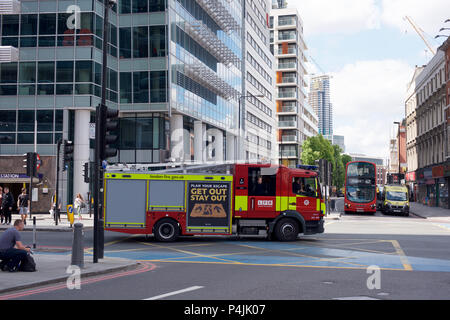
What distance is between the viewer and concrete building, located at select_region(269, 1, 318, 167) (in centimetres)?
9850

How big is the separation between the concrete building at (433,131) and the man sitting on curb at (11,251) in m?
43.9

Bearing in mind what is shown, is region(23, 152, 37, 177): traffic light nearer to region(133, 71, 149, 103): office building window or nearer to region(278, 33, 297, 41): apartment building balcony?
region(133, 71, 149, 103): office building window

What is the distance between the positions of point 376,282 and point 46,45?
3196cm

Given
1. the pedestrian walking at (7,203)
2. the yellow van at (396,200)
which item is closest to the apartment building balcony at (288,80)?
the yellow van at (396,200)

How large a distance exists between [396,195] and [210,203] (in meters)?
29.4

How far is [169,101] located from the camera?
3688 centimetres

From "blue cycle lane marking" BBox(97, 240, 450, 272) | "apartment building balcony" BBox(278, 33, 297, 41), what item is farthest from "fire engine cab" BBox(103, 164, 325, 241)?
"apartment building balcony" BBox(278, 33, 297, 41)

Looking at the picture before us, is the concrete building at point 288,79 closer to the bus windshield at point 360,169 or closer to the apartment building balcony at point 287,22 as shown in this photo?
the apartment building balcony at point 287,22

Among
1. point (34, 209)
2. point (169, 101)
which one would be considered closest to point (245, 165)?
point (169, 101)

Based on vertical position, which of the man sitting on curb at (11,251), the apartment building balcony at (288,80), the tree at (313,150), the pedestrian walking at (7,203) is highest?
the apartment building balcony at (288,80)

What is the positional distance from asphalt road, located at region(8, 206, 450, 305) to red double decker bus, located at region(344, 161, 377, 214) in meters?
21.3

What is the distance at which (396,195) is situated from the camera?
43344mm

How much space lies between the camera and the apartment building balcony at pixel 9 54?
33.4m
